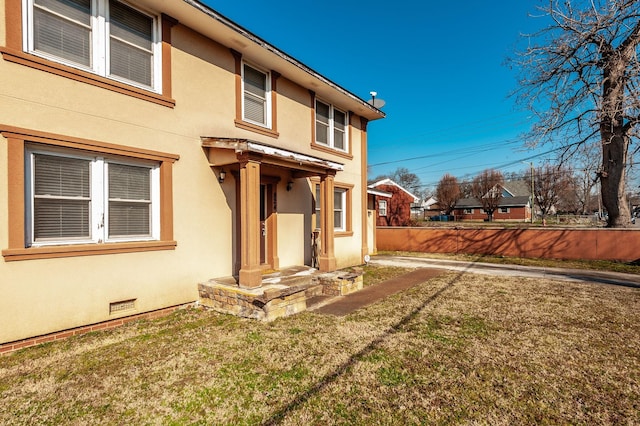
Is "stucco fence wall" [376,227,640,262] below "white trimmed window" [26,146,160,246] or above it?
below

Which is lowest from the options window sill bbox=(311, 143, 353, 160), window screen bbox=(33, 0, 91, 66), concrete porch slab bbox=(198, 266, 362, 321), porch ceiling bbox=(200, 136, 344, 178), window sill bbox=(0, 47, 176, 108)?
concrete porch slab bbox=(198, 266, 362, 321)

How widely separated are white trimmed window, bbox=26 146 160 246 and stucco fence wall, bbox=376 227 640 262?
521 inches

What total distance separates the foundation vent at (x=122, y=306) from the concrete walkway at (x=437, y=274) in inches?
120

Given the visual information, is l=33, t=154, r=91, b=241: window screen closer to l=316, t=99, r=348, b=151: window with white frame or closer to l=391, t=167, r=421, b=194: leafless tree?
l=316, t=99, r=348, b=151: window with white frame

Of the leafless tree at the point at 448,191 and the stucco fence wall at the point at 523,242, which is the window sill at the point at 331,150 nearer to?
the stucco fence wall at the point at 523,242

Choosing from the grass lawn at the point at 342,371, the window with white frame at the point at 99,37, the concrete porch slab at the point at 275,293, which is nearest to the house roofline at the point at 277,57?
the window with white frame at the point at 99,37

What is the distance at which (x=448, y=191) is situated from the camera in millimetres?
55500

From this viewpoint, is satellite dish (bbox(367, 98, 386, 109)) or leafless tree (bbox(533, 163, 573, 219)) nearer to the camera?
satellite dish (bbox(367, 98, 386, 109))

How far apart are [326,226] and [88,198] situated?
16.1 feet

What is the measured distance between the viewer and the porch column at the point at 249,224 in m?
5.70

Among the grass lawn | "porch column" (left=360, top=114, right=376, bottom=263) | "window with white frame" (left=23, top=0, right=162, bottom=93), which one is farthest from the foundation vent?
"porch column" (left=360, top=114, right=376, bottom=263)

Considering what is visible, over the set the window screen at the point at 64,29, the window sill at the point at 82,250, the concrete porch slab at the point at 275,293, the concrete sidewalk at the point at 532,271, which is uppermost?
the window screen at the point at 64,29

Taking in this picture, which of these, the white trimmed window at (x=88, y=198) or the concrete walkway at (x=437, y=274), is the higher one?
the white trimmed window at (x=88, y=198)

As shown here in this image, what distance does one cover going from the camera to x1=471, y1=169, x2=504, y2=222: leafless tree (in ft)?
165
